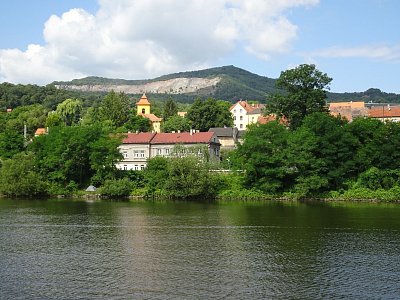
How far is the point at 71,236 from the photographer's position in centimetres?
3878

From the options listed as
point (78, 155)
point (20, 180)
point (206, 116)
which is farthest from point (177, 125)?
point (20, 180)

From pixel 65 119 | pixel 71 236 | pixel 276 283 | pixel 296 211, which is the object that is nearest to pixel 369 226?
pixel 296 211

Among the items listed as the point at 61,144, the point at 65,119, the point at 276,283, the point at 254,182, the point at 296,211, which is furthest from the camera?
the point at 65,119

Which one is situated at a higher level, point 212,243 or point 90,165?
point 90,165

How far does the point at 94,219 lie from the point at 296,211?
21635mm

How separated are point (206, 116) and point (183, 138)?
66.1 ft

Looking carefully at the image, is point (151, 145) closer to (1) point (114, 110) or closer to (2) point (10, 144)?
(1) point (114, 110)

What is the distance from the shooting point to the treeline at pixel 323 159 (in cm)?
6906

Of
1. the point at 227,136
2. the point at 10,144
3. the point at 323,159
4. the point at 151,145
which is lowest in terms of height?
the point at 323,159

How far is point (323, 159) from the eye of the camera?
70.8m

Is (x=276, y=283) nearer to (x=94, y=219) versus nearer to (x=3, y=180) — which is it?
(x=94, y=219)

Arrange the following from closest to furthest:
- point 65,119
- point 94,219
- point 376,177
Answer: point 94,219
point 376,177
point 65,119

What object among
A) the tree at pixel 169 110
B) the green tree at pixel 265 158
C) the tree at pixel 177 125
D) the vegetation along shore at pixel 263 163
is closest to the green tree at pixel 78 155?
the vegetation along shore at pixel 263 163

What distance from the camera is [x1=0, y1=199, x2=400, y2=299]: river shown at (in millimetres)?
24156
